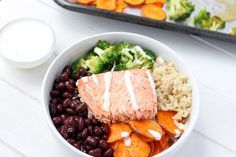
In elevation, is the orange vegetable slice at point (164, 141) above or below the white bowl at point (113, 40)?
below

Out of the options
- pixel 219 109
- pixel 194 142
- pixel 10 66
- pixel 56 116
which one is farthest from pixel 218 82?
pixel 10 66

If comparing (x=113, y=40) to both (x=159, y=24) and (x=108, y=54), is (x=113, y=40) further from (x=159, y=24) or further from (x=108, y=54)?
(x=159, y=24)

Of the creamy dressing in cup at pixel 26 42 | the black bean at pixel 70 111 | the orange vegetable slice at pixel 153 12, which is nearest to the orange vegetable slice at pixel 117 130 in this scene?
the black bean at pixel 70 111

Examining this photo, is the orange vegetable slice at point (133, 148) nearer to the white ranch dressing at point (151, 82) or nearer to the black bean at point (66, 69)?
the white ranch dressing at point (151, 82)

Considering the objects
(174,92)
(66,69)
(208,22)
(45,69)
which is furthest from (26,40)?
(208,22)

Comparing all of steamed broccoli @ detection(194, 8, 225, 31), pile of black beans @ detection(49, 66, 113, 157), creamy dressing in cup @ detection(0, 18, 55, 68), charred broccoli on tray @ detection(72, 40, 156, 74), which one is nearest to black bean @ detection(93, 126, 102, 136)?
pile of black beans @ detection(49, 66, 113, 157)

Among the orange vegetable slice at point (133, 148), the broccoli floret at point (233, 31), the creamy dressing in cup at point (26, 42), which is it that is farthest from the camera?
the broccoli floret at point (233, 31)

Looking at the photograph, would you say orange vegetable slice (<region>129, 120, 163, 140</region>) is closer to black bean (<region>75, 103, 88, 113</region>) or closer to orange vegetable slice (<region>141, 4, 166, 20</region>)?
black bean (<region>75, 103, 88, 113</region>)
